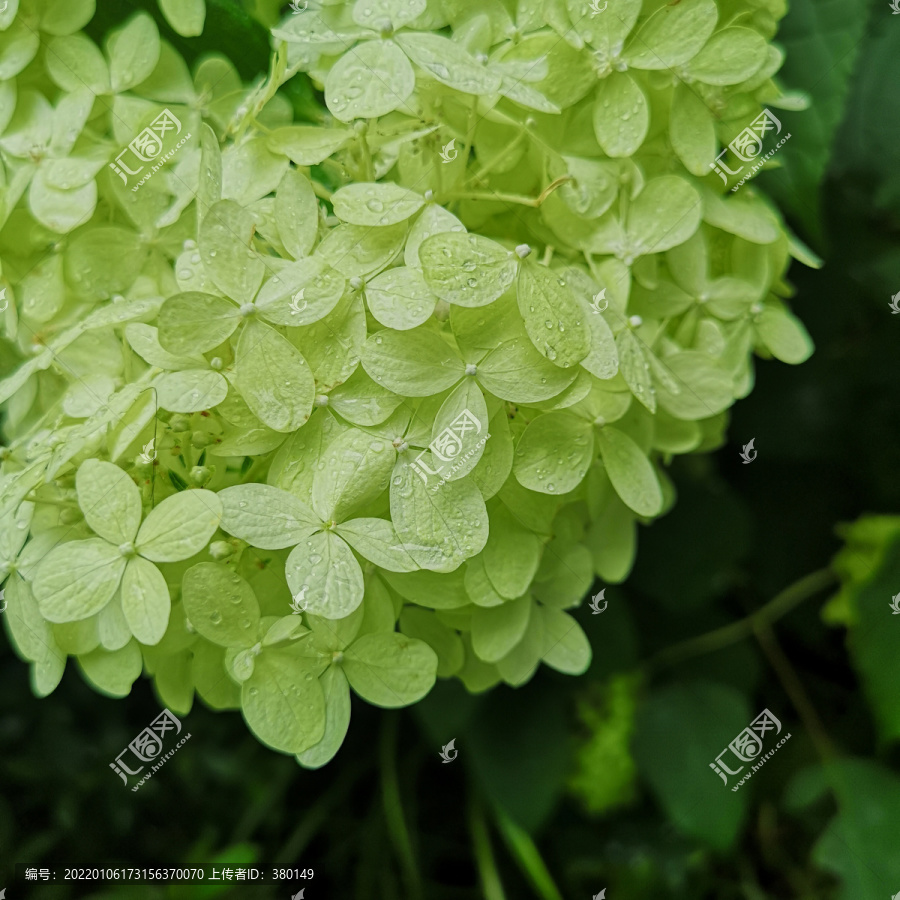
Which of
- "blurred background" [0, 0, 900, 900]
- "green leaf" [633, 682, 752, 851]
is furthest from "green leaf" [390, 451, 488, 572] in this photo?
"green leaf" [633, 682, 752, 851]

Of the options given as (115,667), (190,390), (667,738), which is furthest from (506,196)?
(667,738)

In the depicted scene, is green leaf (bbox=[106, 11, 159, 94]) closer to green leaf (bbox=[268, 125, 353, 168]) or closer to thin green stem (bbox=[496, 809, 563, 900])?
green leaf (bbox=[268, 125, 353, 168])

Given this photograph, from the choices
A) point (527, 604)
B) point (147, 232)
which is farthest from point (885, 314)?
point (147, 232)

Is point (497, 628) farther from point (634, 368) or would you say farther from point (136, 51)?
point (136, 51)

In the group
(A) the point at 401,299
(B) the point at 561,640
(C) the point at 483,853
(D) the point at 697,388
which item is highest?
(A) the point at 401,299

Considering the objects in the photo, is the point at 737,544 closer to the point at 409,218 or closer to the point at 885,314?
the point at 885,314

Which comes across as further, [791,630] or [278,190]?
[791,630]
